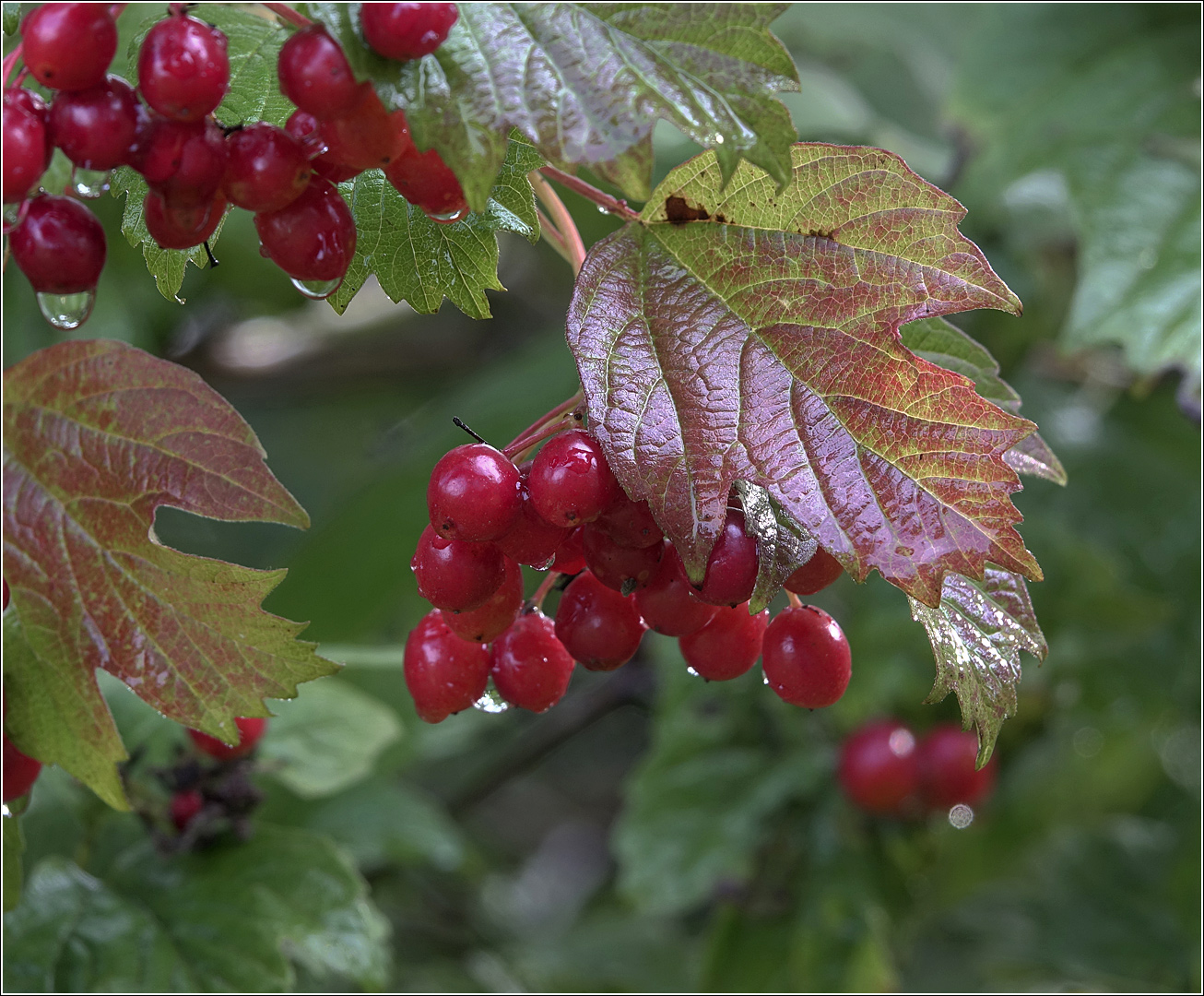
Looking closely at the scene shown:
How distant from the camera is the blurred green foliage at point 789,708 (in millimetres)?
1348

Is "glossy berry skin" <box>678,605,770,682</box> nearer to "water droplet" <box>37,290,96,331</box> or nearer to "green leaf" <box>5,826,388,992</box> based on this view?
"water droplet" <box>37,290,96,331</box>

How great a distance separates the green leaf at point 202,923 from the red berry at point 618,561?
0.64 m

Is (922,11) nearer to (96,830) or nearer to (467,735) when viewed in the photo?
(467,735)

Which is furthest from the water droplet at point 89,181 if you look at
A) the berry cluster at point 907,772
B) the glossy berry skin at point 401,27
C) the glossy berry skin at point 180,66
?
the berry cluster at point 907,772

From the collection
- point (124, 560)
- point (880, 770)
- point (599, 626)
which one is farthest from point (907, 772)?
point (124, 560)

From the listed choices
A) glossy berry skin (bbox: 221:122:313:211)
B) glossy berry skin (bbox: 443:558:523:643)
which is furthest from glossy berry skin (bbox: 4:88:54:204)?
glossy berry skin (bbox: 443:558:523:643)

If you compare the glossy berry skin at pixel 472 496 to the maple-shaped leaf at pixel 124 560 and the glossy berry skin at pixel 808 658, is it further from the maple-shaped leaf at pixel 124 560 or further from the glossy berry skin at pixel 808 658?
the glossy berry skin at pixel 808 658

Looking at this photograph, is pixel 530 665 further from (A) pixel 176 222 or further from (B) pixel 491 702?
(A) pixel 176 222

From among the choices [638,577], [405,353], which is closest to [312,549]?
[405,353]

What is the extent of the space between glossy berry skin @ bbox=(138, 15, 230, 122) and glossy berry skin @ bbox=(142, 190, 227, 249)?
0.19 feet

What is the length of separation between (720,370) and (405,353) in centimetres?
216

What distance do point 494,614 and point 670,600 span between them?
0.13 m

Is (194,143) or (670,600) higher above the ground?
(194,143)

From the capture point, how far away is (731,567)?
0.71 m
